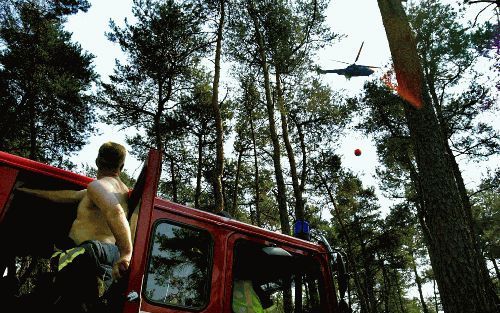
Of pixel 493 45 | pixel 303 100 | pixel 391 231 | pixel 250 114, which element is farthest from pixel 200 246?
pixel 391 231

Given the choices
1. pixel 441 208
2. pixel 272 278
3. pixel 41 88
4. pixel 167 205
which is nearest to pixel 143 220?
Result: pixel 167 205

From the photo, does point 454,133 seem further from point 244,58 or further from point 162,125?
point 162,125

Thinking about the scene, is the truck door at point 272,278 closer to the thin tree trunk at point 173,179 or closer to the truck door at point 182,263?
the truck door at point 182,263

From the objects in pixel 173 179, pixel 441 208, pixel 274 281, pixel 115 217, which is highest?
pixel 173 179

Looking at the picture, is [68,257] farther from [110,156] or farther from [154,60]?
[154,60]

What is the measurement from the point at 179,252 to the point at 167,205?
15.6 inches

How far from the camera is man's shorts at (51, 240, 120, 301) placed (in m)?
1.83

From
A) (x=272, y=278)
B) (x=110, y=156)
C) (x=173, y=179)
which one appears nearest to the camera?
(x=110, y=156)

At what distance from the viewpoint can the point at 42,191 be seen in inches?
102

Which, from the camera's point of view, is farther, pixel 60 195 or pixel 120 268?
pixel 60 195

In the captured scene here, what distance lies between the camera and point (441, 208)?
16.2ft

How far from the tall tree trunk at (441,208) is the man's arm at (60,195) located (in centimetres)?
455

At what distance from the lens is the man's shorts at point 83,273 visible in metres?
1.83

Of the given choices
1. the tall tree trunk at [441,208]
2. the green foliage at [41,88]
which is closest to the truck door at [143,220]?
the tall tree trunk at [441,208]
